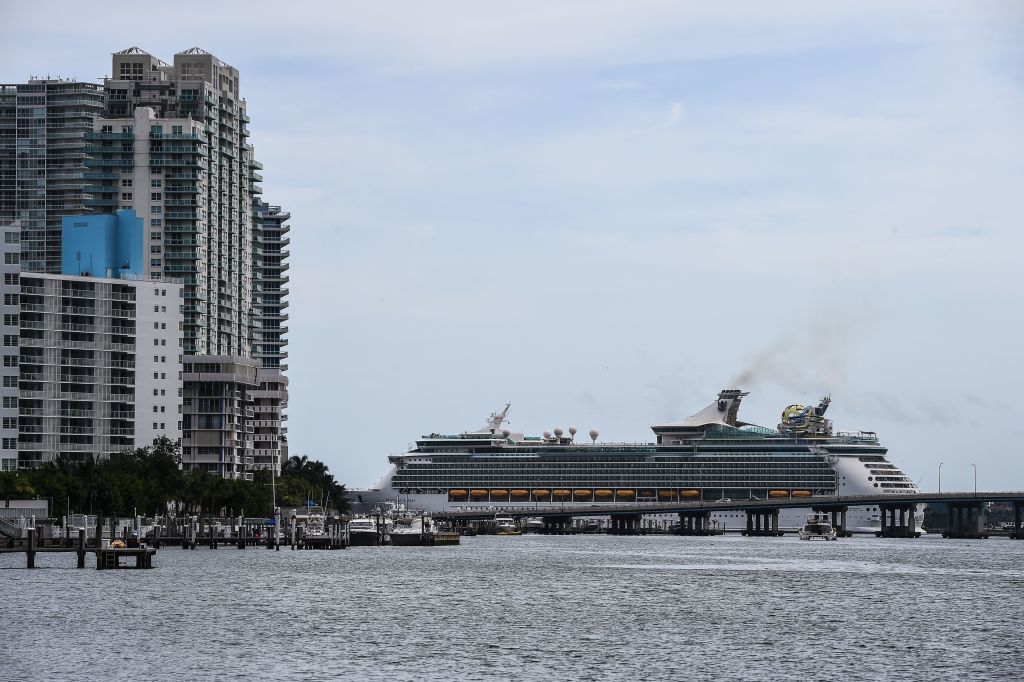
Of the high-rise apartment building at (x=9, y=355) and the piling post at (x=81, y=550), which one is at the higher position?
the high-rise apartment building at (x=9, y=355)

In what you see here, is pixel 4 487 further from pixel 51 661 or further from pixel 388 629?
pixel 51 661

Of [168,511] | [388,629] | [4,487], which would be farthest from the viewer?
[168,511]

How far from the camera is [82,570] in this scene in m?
124

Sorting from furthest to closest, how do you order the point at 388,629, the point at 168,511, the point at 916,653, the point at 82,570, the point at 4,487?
the point at 168,511, the point at 4,487, the point at 82,570, the point at 388,629, the point at 916,653

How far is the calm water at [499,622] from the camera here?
67.8 meters

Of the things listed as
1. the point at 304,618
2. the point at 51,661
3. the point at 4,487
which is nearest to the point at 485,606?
the point at 304,618

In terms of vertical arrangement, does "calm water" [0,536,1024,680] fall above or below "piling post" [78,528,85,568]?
below

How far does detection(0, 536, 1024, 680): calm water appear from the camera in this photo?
6775 centimetres

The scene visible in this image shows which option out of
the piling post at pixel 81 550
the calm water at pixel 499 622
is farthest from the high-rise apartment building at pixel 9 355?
the piling post at pixel 81 550

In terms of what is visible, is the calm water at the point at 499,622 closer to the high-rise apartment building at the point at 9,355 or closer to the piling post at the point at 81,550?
the piling post at the point at 81,550

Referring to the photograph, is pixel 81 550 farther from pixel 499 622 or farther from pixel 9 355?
pixel 9 355

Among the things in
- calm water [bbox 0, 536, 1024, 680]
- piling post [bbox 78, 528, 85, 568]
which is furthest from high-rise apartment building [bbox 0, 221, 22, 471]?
piling post [bbox 78, 528, 85, 568]

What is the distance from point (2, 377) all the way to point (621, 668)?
459 feet

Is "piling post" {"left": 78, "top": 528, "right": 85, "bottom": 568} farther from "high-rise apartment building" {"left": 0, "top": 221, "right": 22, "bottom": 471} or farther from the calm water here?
"high-rise apartment building" {"left": 0, "top": 221, "right": 22, "bottom": 471}
